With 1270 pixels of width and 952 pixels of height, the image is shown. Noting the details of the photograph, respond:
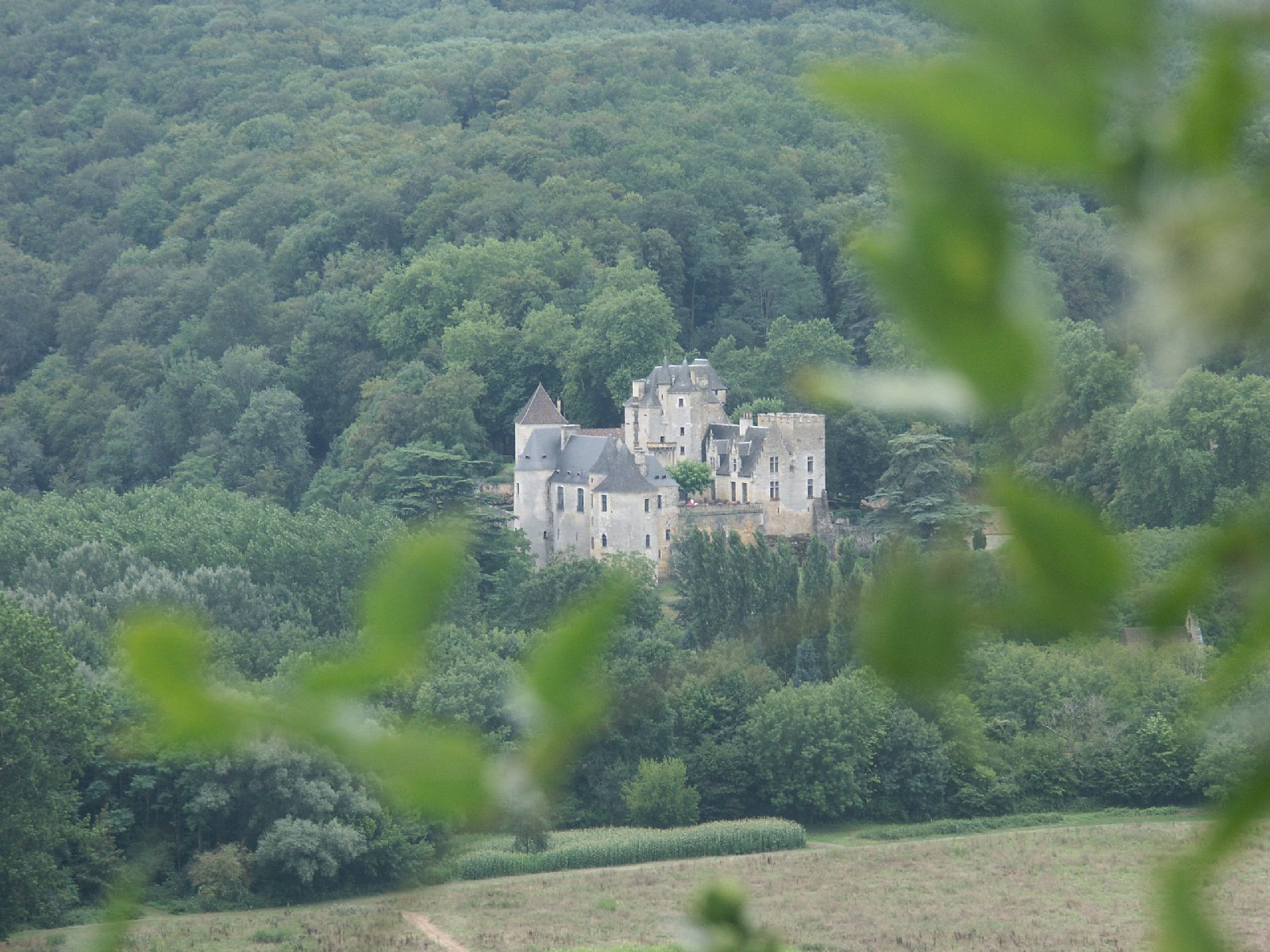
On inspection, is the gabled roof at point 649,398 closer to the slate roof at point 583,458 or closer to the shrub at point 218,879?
the slate roof at point 583,458

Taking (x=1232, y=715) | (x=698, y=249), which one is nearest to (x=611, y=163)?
(x=698, y=249)

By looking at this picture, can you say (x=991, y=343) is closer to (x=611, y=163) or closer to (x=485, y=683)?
(x=485, y=683)

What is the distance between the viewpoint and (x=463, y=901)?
98.3 ft

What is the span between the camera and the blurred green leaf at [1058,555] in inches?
28.7

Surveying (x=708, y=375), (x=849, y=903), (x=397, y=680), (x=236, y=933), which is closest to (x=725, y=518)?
(x=708, y=375)

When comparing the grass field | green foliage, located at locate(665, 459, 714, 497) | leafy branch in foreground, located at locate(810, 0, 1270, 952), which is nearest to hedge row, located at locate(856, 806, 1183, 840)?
the grass field

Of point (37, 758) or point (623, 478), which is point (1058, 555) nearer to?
→ point (37, 758)

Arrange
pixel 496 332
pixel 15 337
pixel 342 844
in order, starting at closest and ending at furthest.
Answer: pixel 342 844
pixel 496 332
pixel 15 337

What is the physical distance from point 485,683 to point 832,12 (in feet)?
313

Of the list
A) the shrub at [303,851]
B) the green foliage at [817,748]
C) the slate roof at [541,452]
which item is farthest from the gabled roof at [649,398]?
the shrub at [303,851]

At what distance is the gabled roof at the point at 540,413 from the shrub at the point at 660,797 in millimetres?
14643

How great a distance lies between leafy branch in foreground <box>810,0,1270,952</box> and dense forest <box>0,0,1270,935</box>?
63mm

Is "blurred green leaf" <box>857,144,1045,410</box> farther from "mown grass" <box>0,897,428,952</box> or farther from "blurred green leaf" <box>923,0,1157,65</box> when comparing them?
"mown grass" <box>0,897,428,952</box>

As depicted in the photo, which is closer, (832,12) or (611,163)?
(611,163)
